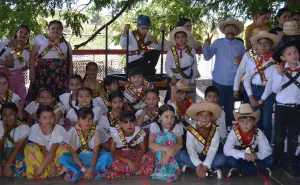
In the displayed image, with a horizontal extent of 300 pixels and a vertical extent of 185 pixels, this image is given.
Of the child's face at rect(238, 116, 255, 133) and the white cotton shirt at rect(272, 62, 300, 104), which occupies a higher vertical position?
the white cotton shirt at rect(272, 62, 300, 104)

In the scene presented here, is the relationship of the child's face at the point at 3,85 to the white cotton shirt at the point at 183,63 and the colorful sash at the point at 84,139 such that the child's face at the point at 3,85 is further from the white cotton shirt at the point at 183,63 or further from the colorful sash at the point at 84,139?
the white cotton shirt at the point at 183,63

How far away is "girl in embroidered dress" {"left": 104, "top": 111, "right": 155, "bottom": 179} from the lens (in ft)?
16.4

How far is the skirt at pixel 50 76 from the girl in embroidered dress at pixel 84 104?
2.65ft

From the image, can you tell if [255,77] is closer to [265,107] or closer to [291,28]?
[265,107]

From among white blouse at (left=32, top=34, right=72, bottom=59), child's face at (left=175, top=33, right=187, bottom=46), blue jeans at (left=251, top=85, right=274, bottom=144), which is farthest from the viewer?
child's face at (left=175, top=33, right=187, bottom=46)

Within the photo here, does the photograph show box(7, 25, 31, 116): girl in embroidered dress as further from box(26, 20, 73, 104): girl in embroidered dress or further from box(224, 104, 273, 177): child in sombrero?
box(224, 104, 273, 177): child in sombrero

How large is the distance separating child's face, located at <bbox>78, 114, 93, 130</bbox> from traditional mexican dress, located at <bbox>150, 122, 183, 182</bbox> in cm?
69

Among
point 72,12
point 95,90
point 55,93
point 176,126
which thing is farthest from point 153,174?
point 72,12

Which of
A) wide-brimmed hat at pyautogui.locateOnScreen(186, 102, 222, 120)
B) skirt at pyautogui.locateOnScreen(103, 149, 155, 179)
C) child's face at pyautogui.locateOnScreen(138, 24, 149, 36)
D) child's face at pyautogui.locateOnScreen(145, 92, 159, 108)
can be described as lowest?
skirt at pyautogui.locateOnScreen(103, 149, 155, 179)

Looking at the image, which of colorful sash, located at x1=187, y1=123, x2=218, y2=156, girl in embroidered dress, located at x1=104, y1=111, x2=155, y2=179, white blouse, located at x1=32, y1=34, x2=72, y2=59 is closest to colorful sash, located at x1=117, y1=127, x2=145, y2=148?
girl in embroidered dress, located at x1=104, y1=111, x2=155, y2=179

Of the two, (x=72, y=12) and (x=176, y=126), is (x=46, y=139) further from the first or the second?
(x=72, y=12)

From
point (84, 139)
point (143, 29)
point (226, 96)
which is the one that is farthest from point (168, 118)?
point (143, 29)

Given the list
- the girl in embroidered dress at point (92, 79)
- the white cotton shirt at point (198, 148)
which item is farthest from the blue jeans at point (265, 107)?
the girl in embroidered dress at point (92, 79)

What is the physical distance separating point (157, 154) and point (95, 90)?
151cm
